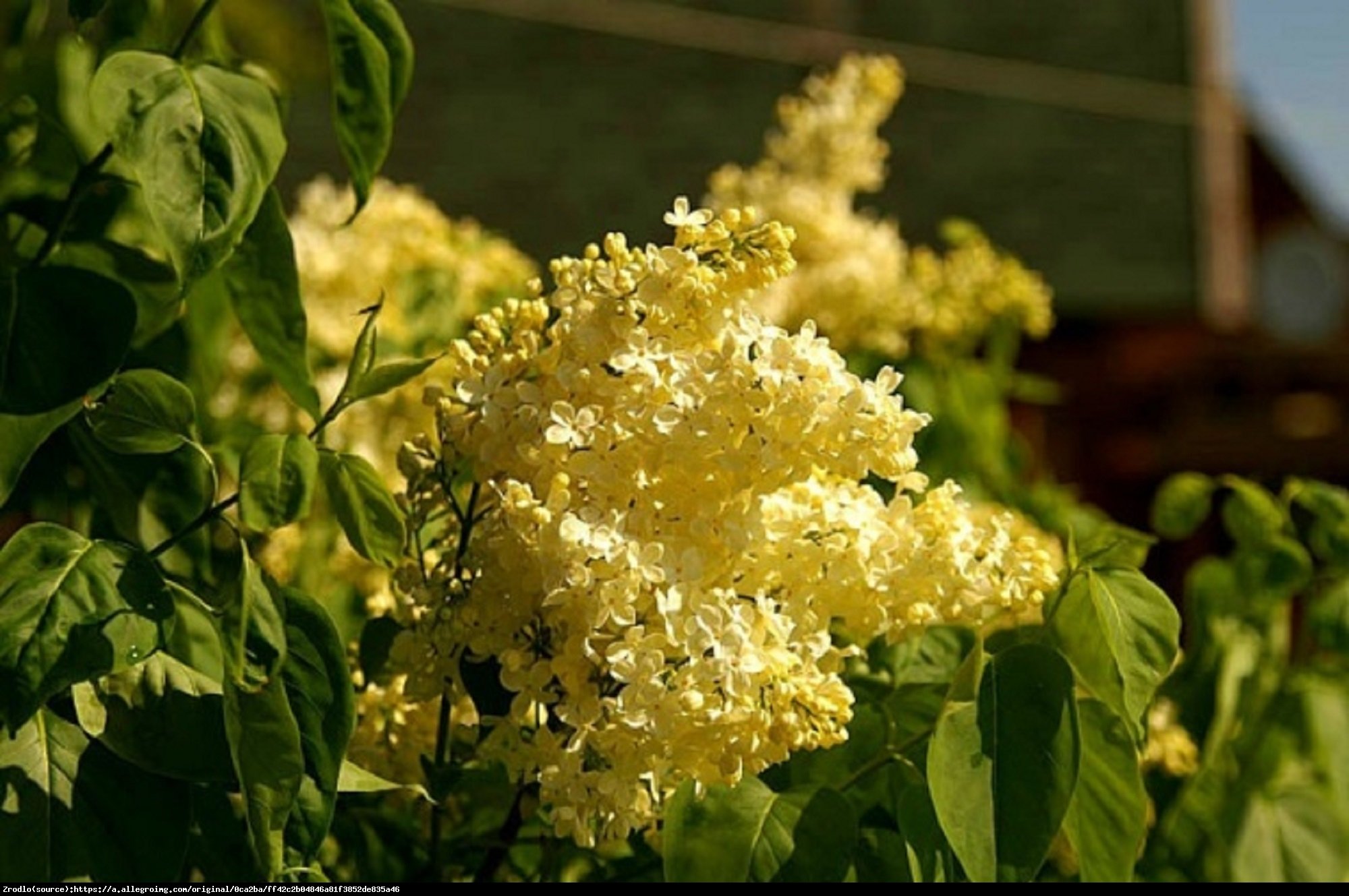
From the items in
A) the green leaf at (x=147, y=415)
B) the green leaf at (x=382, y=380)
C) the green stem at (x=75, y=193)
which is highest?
the green stem at (x=75, y=193)

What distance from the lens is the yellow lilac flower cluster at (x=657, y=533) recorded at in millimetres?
719

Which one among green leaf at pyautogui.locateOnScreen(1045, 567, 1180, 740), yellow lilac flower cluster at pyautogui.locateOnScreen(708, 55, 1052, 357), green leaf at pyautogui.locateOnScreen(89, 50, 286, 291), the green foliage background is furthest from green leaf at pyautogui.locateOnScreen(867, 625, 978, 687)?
yellow lilac flower cluster at pyautogui.locateOnScreen(708, 55, 1052, 357)

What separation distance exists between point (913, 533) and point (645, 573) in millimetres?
128

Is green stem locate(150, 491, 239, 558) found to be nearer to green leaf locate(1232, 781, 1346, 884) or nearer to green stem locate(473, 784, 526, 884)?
green stem locate(473, 784, 526, 884)

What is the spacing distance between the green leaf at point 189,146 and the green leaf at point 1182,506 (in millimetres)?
531

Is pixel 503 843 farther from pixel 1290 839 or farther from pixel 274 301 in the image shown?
pixel 1290 839

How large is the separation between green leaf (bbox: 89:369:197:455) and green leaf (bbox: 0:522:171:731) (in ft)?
0.12

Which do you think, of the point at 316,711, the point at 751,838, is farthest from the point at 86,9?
the point at 751,838

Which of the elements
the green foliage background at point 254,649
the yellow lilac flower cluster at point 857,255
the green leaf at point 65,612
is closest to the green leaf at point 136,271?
the green foliage background at point 254,649

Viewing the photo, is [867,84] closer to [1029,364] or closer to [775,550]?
[775,550]

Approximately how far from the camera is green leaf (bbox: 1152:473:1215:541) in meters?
1.10

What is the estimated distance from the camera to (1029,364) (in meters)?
A: 5.54

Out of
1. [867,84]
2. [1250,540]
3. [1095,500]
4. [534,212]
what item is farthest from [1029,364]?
[1250,540]

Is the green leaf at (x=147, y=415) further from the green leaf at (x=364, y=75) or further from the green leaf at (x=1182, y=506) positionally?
the green leaf at (x=1182, y=506)
